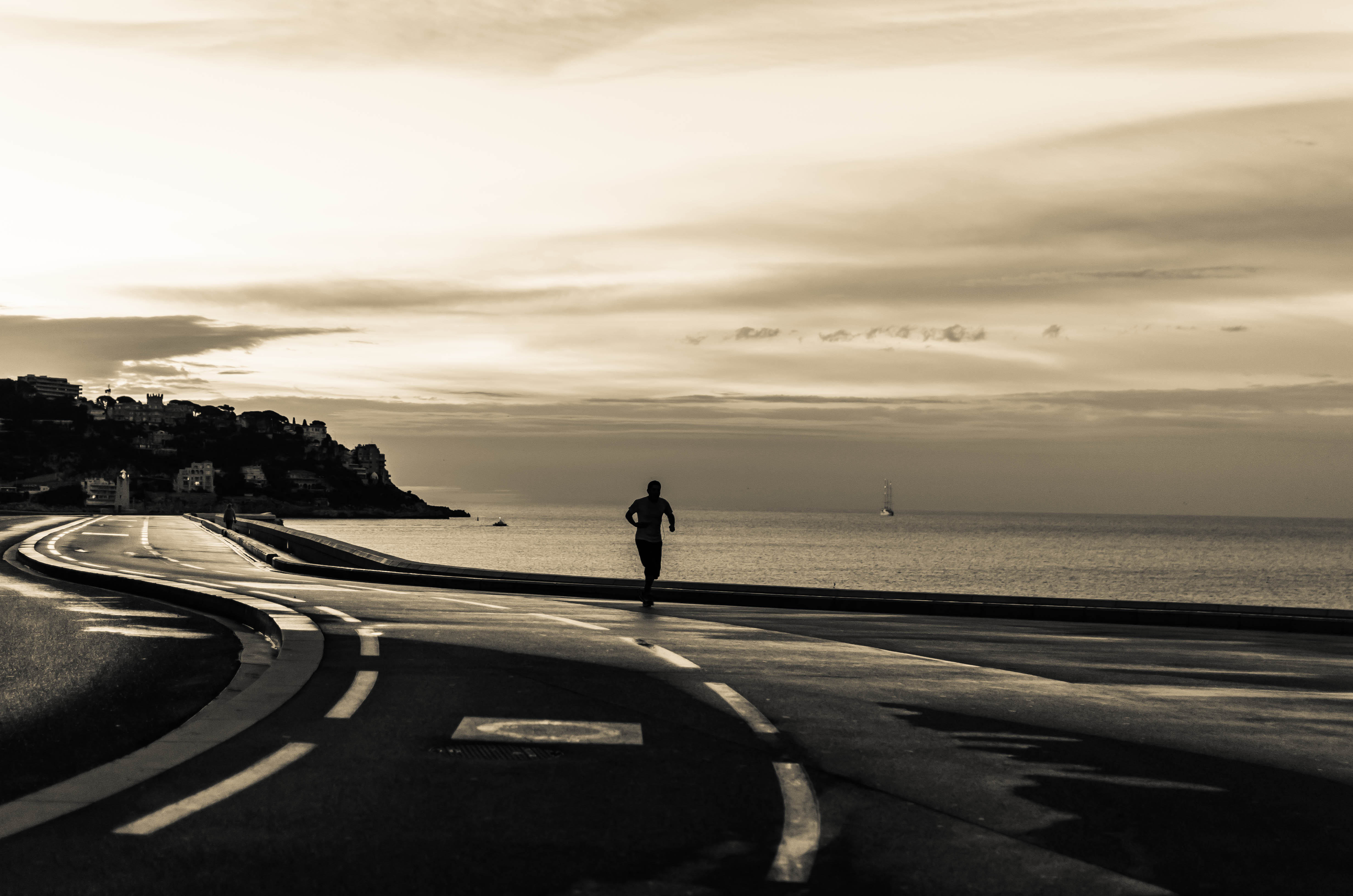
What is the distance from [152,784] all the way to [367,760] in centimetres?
110

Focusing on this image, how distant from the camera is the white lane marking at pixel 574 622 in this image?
13925mm

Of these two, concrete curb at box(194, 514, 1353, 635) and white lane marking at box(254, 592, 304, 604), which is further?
concrete curb at box(194, 514, 1353, 635)

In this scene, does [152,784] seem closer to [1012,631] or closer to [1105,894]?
[1105,894]

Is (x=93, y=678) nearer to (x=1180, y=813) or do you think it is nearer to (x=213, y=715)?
(x=213, y=715)

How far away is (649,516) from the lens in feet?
59.3

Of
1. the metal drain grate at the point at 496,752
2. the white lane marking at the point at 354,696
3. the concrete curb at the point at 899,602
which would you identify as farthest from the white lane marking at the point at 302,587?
the metal drain grate at the point at 496,752

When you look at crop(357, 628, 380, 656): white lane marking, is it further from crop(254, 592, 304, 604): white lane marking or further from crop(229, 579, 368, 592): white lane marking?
crop(229, 579, 368, 592): white lane marking

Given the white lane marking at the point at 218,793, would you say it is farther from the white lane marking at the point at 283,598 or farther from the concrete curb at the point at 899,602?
the concrete curb at the point at 899,602

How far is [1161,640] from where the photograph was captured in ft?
49.6

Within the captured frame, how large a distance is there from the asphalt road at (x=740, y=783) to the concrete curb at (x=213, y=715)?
5.9 inches

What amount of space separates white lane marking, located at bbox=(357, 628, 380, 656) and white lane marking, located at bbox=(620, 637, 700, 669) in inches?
99.5

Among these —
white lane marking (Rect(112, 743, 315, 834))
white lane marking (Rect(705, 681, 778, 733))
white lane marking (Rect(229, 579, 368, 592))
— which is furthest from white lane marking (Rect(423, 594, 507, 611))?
white lane marking (Rect(112, 743, 315, 834))

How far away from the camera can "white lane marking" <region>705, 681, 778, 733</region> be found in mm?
7797

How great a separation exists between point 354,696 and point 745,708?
9.15 ft
